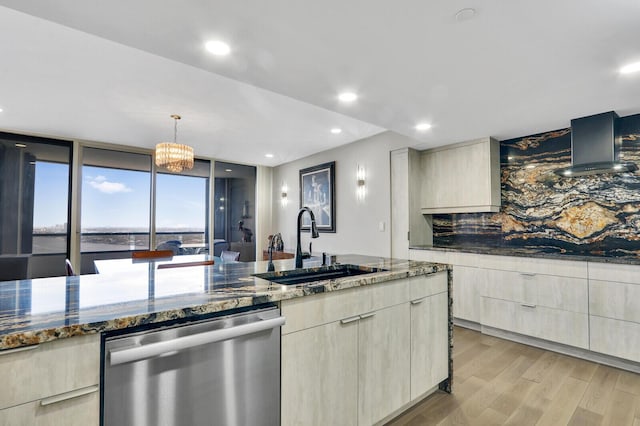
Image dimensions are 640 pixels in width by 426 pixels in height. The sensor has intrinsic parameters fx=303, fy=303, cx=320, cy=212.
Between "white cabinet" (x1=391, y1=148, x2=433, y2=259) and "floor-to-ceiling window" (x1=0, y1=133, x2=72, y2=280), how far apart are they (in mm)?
4994

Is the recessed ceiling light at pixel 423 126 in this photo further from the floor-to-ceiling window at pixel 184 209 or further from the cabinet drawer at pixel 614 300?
the floor-to-ceiling window at pixel 184 209

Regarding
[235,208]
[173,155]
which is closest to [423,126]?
[173,155]

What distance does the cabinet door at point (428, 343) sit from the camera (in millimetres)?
1852

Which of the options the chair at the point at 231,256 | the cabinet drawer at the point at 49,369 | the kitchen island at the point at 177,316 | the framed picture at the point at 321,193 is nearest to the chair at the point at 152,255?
the chair at the point at 231,256

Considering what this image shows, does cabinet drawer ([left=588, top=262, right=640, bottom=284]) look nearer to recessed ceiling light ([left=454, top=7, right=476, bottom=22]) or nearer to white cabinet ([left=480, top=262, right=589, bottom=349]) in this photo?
white cabinet ([left=480, top=262, right=589, bottom=349])

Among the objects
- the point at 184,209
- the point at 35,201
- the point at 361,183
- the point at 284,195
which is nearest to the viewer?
the point at 35,201

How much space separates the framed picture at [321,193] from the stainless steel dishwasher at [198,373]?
3.89 metres

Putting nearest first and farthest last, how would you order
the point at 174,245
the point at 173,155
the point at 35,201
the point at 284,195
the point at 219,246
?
the point at 173,155, the point at 35,201, the point at 174,245, the point at 219,246, the point at 284,195

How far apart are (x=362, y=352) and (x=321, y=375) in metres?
0.27

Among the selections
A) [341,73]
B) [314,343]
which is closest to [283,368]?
[314,343]

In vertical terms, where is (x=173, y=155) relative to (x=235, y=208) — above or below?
above

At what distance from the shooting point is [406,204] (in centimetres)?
403

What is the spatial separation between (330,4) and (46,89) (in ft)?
10.2

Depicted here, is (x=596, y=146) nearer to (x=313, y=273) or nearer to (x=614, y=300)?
(x=614, y=300)
